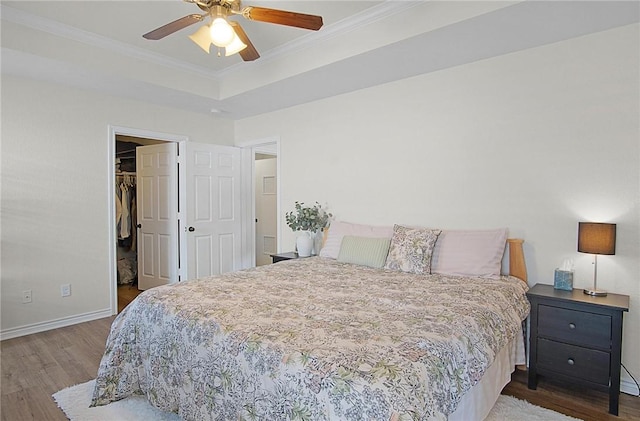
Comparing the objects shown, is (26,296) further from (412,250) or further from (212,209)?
(412,250)

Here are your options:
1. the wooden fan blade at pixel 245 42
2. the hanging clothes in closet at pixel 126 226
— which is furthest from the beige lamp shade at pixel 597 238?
the hanging clothes in closet at pixel 126 226

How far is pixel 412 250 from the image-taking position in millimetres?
2883

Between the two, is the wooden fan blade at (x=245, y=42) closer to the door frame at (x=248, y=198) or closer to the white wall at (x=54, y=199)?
the white wall at (x=54, y=199)

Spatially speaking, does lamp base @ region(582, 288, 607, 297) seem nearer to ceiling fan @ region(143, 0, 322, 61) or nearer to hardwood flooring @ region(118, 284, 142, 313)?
ceiling fan @ region(143, 0, 322, 61)

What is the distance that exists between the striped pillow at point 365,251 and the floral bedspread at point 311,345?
418mm

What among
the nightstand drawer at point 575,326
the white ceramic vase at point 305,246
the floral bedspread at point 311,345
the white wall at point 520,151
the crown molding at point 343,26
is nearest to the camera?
the floral bedspread at point 311,345

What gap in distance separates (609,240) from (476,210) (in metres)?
0.93

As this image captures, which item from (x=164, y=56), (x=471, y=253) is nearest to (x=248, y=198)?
(x=164, y=56)

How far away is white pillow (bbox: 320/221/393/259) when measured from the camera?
11.1 ft

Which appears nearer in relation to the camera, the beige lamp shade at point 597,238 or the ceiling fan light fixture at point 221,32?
the ceiling fan light fixture at point 221,32

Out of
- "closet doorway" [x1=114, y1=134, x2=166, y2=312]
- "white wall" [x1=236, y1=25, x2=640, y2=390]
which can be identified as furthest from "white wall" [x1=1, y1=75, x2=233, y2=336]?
"white wall" [x1=236, y1=25, x2=640, y2=390]

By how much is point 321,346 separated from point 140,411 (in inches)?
56.3

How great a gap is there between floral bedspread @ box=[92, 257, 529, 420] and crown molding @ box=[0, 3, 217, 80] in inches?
94.7

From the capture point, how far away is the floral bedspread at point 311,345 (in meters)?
1.24
